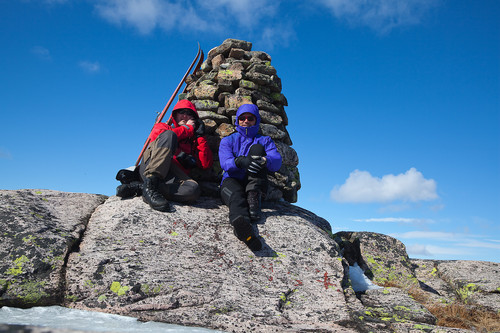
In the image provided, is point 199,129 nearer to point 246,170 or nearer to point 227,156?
point 227,156

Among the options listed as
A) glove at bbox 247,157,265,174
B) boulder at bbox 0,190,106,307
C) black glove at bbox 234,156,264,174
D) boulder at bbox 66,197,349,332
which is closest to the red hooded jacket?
boulder at bbox 66,197,349,332

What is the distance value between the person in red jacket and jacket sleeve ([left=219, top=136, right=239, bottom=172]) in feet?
1.60

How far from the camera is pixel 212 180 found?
885 cm

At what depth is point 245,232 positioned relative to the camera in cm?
615

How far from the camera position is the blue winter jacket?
7.42 meters

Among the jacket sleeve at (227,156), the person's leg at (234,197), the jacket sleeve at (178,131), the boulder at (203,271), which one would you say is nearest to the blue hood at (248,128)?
the jacket sleeve at (227,156)

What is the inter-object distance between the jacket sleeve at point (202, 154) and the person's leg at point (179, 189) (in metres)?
0.68

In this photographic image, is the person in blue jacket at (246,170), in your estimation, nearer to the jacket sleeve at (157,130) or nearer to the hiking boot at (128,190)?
the jacket sleeve at (157,130)

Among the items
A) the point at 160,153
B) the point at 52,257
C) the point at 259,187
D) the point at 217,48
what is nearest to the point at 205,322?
the point at 52,257

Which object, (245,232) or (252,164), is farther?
(252,164)

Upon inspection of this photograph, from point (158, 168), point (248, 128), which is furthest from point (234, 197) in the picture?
point (248, 128)

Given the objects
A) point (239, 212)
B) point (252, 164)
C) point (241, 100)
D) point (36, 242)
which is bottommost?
point (36, 242)

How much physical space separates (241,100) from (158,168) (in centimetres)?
334

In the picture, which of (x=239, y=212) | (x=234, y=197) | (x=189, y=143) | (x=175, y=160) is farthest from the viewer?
(x=189, y=143)
